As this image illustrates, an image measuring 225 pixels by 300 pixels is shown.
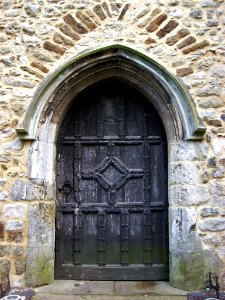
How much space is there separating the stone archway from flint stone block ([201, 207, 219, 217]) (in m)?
0.12

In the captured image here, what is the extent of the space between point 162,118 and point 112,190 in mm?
1035

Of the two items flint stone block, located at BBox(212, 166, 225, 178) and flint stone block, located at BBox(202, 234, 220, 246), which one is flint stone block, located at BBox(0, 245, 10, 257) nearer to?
flint stone block, located at BBox(202, 234, 220, 246)

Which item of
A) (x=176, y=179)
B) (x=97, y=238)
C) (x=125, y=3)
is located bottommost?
(x=97, y=238)

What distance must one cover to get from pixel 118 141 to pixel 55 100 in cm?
89

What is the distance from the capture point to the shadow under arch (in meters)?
3.84

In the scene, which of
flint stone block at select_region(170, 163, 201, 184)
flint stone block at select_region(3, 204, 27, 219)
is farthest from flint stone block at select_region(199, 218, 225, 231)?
flint stone block at select_region(3, 204, 27, 219)

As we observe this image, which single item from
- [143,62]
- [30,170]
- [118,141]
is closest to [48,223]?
[30,170]

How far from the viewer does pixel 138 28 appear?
4.04 meters

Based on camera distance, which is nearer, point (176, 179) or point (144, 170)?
point (176, 179)

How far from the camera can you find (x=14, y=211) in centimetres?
383

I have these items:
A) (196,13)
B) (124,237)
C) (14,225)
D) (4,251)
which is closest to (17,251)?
(4,251)

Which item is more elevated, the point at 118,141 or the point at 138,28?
the point at 138,28

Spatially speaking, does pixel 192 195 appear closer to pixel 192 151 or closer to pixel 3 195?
pixel 192 151

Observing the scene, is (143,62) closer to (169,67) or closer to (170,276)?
(169,67)
